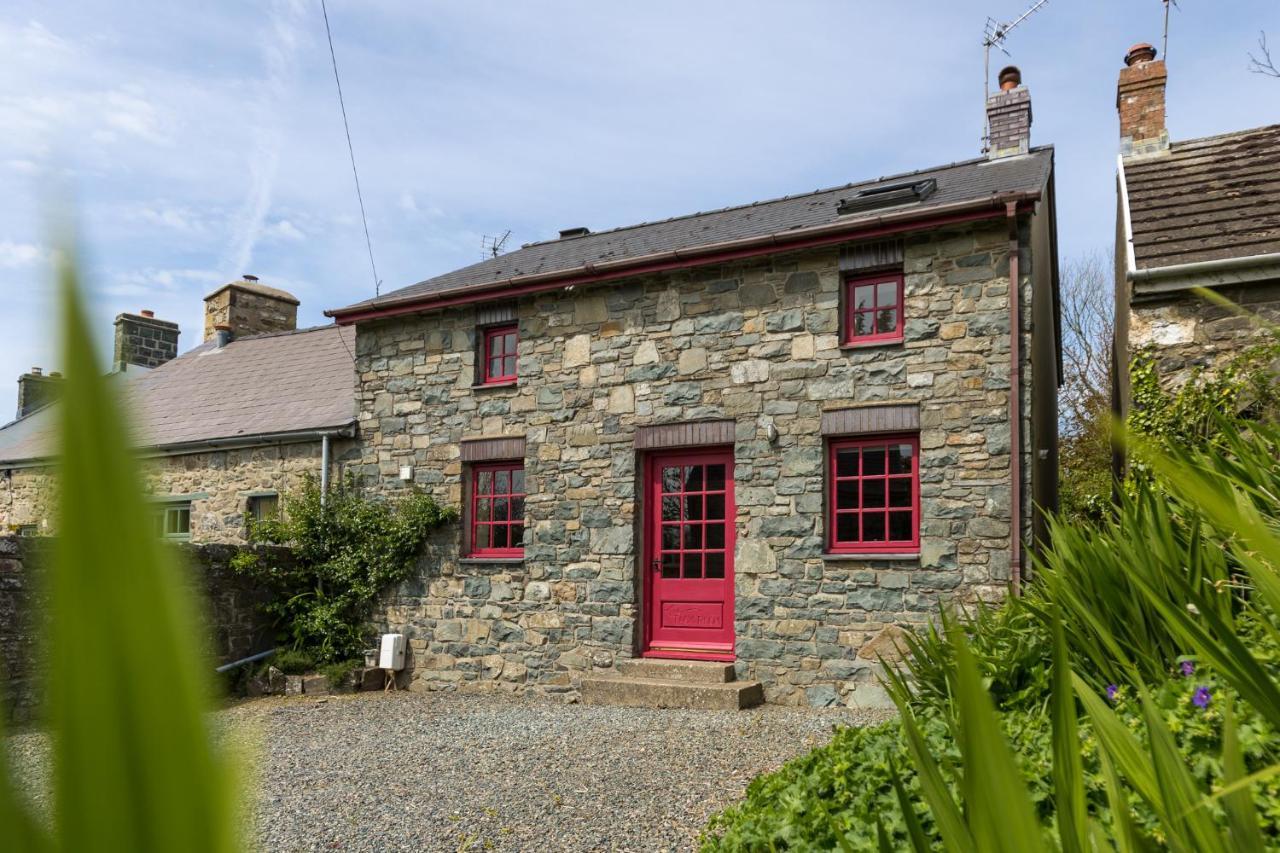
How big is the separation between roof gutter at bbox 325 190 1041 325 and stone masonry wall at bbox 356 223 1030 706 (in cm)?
18

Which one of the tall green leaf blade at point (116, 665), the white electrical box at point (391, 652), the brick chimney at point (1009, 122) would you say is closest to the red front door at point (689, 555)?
the white electrical box at point (391, 652)

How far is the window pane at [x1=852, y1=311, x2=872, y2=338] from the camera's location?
31.3 ft

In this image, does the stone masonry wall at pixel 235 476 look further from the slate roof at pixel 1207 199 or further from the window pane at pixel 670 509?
the slate roof at pixel 1207 199

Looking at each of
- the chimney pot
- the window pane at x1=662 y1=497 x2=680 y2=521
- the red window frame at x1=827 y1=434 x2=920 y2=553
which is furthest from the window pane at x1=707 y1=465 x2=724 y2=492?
the chimney pot

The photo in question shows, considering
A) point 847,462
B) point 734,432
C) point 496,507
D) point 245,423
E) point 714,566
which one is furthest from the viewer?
point 245,423

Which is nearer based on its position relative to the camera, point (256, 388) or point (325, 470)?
point (325, 470)

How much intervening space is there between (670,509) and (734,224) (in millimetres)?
3833

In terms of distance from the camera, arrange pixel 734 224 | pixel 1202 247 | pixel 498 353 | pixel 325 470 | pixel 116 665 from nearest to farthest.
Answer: pixel 116 665 < pixel 1202 247 < pixel 498 353 < pixel 734 224 < pixel 325 470

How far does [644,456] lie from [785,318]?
7.02 ft

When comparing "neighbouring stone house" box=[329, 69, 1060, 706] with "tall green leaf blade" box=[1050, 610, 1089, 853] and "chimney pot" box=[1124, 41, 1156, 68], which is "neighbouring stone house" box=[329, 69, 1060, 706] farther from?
"tall green leaf blade" box=[1050, 610, 1089, 853]

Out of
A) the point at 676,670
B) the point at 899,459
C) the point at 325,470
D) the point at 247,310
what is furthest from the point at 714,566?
the point at 247,310

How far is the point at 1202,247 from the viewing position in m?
7.82

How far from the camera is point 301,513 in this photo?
39.1 feet

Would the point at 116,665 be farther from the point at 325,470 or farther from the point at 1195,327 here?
the point at 325,470
